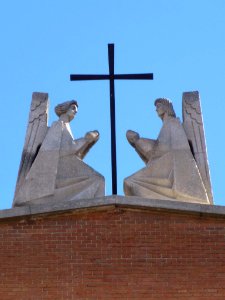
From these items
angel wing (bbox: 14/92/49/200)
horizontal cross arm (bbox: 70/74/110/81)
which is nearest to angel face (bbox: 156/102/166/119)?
horizontal cross arm (bbox: 70/74/110/81)

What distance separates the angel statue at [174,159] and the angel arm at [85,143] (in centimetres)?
66

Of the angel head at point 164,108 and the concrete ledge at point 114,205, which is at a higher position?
the angel head at point 164,108

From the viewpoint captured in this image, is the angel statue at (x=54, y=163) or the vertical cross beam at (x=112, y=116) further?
the vertical cross beam at (x=112, y=116)

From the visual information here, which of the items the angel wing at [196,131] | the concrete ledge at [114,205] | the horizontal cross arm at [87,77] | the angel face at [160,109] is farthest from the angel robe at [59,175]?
the angel wing at [196,131]

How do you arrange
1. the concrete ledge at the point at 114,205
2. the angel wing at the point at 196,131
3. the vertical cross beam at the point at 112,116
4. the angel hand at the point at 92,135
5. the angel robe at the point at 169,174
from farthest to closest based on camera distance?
1. the angel hand at the point at 92,135
2. the angel wing at the point at 196,131
3. the vertical cross beam at the point at 112,116
4. the angel robe at the point at 169,174
5. the concrete ledge at the point at 114,205

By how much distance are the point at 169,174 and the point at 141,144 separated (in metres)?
0.89

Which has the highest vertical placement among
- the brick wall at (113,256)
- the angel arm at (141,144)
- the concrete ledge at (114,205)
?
the angel arm at (141,144)

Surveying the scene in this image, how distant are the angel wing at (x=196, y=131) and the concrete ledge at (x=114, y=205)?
909 millimetres

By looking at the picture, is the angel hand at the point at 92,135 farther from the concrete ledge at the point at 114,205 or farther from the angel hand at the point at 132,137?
the concrete ledge at the point at 114,205

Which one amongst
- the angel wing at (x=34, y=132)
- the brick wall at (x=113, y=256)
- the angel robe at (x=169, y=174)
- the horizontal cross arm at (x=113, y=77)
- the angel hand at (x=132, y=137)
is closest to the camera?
the brick wall at (x=113, y=256)

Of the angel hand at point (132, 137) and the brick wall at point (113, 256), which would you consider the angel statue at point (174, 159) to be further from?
the brick wall at point (113, 256)

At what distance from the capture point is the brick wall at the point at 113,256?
17016 millimetres

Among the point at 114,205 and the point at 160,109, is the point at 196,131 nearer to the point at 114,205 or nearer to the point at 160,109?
the point at 160,109

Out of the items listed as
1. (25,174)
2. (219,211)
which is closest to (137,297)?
(219,211)
